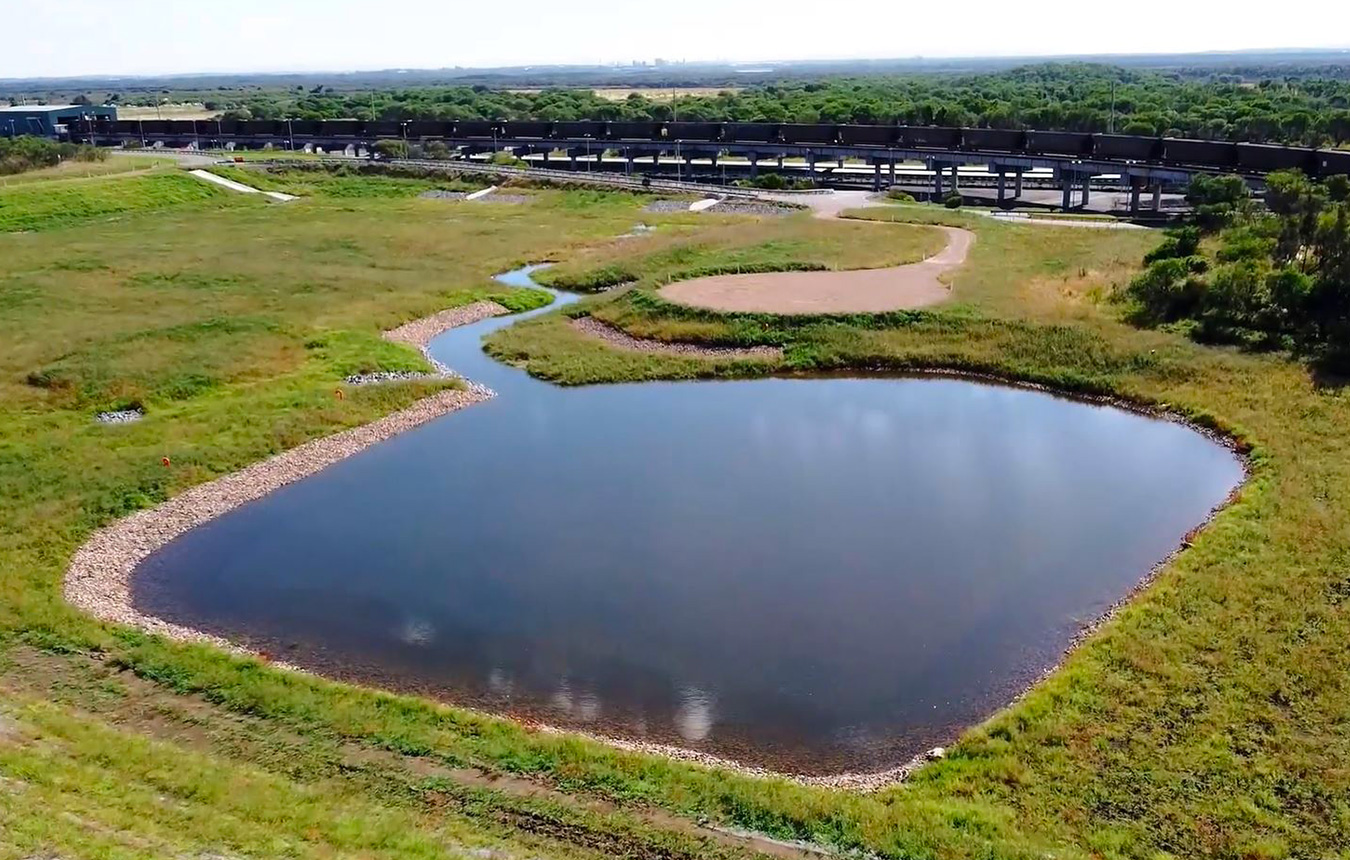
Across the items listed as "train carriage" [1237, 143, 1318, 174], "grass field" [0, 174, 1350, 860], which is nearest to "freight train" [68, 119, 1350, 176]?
"train carriage" [1237, 143, 1318, 174]

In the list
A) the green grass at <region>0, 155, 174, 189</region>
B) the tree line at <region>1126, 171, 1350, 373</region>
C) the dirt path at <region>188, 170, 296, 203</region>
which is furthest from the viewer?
the dirt path at <region>188, 170, 296, 203</region>

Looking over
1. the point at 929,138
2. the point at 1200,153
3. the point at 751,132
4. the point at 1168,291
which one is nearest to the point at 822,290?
the point at 1168,291

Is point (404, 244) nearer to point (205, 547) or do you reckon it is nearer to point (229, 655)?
point (205, 547)

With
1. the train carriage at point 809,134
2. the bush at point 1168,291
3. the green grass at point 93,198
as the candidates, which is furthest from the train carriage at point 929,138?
the green grass at point 93,198

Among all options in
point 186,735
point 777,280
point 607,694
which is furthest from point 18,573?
point 777,280

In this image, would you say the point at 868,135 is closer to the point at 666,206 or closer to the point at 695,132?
the point at 695,132

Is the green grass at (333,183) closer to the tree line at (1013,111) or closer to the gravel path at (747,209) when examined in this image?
the gravel path at (747,209)

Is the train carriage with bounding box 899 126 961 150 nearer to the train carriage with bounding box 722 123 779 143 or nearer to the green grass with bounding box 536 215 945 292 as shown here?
the train carriage with bounding box 722 123 779 143
